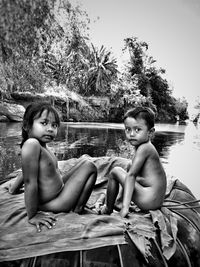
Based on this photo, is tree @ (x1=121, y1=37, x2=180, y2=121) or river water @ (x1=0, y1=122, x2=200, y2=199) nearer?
river water @ (x1=0, y1=122, x2=200, y2=199)

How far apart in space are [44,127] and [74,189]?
0.35 m

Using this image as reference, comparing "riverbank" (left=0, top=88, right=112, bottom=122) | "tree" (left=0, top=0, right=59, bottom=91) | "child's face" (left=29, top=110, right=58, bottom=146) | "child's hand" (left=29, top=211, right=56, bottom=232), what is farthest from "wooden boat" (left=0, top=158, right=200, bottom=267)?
"riverbank" (left=0, top=88, right=112, bottom=122)

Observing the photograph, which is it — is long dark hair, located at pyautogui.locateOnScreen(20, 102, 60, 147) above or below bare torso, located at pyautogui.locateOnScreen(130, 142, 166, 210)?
above

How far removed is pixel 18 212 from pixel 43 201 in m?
0.17

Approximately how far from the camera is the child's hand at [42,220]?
125 cm

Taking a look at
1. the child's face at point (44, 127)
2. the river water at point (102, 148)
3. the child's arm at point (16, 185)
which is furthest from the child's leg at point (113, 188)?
the river water at point (102, 148)

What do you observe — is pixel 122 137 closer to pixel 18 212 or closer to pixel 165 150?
pixel 165 150

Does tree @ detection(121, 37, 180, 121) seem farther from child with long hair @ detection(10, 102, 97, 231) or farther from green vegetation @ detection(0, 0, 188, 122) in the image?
child with long hair @ detection(10, 102, 97, 231)

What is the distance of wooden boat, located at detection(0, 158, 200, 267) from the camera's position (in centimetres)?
116

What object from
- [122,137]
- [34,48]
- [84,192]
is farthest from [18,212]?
[122,137]

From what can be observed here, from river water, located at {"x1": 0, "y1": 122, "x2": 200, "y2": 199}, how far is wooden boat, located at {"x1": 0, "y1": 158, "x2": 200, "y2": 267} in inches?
113

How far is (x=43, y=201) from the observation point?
4.44 feet

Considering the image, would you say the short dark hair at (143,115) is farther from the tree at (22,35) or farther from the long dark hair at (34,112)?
the tree at (22,35)

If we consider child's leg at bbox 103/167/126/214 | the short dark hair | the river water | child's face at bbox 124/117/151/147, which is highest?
the short dark hair
